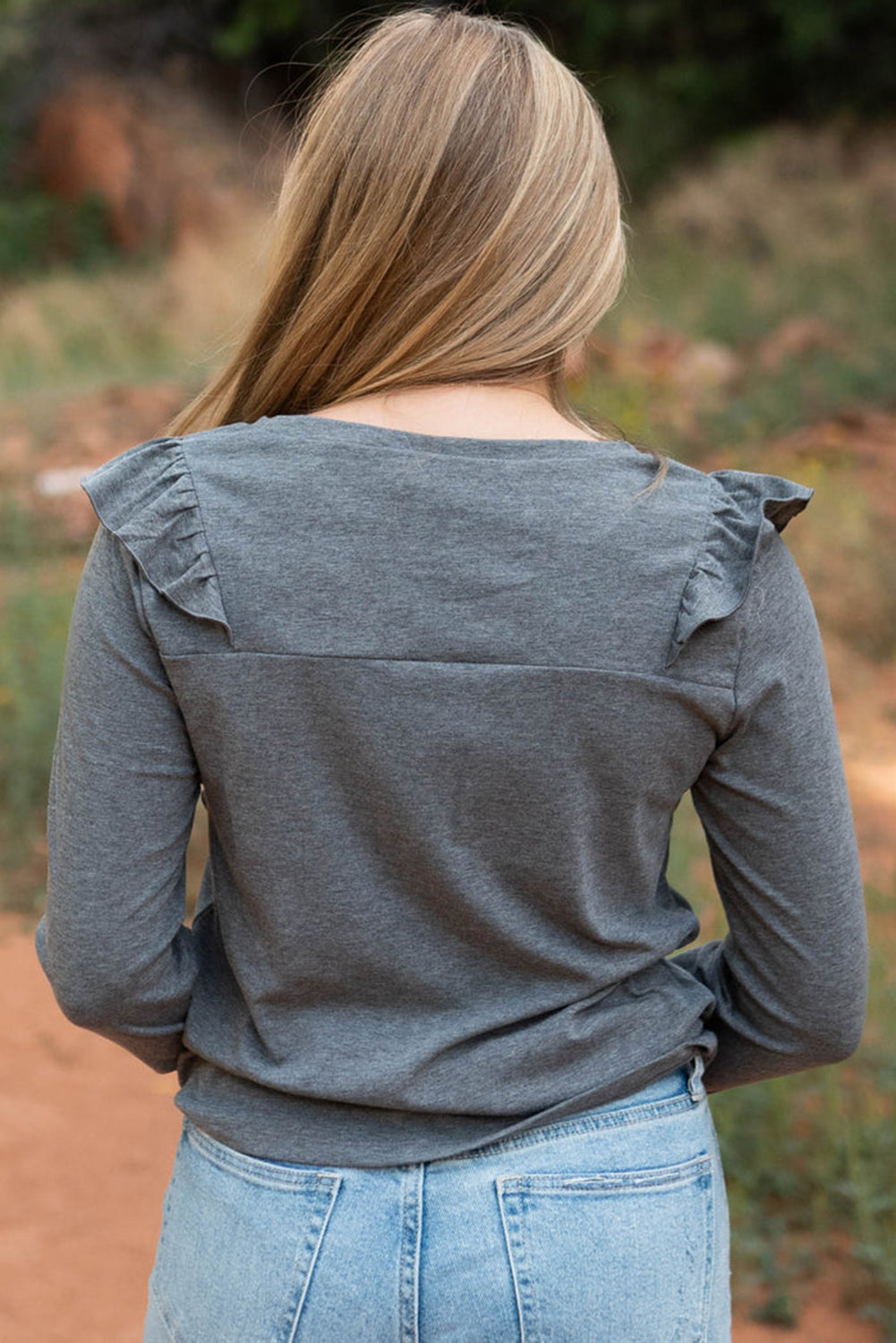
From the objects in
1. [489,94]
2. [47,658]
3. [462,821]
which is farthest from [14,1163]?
[489,94]

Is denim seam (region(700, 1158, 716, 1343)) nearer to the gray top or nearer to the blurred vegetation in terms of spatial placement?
the gray top

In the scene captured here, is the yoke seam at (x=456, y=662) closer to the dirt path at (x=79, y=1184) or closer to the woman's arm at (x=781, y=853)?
the woman's arm at (x=781, y=853)

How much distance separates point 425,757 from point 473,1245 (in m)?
0.39

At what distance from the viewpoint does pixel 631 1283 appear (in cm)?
114

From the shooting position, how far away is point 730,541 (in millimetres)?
1131

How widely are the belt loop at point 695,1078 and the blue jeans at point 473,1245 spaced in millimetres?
54

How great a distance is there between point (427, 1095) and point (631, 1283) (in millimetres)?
226

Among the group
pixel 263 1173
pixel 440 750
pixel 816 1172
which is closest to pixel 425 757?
pixel 440 750

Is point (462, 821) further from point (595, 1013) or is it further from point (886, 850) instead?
Answer: point (886, 850)

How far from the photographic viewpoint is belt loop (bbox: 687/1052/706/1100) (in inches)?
49.7

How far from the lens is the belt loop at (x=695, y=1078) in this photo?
49.7 inches

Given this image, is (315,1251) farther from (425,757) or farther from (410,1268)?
(425,757)

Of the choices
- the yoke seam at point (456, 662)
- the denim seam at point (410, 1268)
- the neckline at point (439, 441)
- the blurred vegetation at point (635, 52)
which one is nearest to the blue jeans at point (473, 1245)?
the denim seam at point (410, 1268)

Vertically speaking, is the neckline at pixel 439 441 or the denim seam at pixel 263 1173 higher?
the neckline at pixel 439 441
